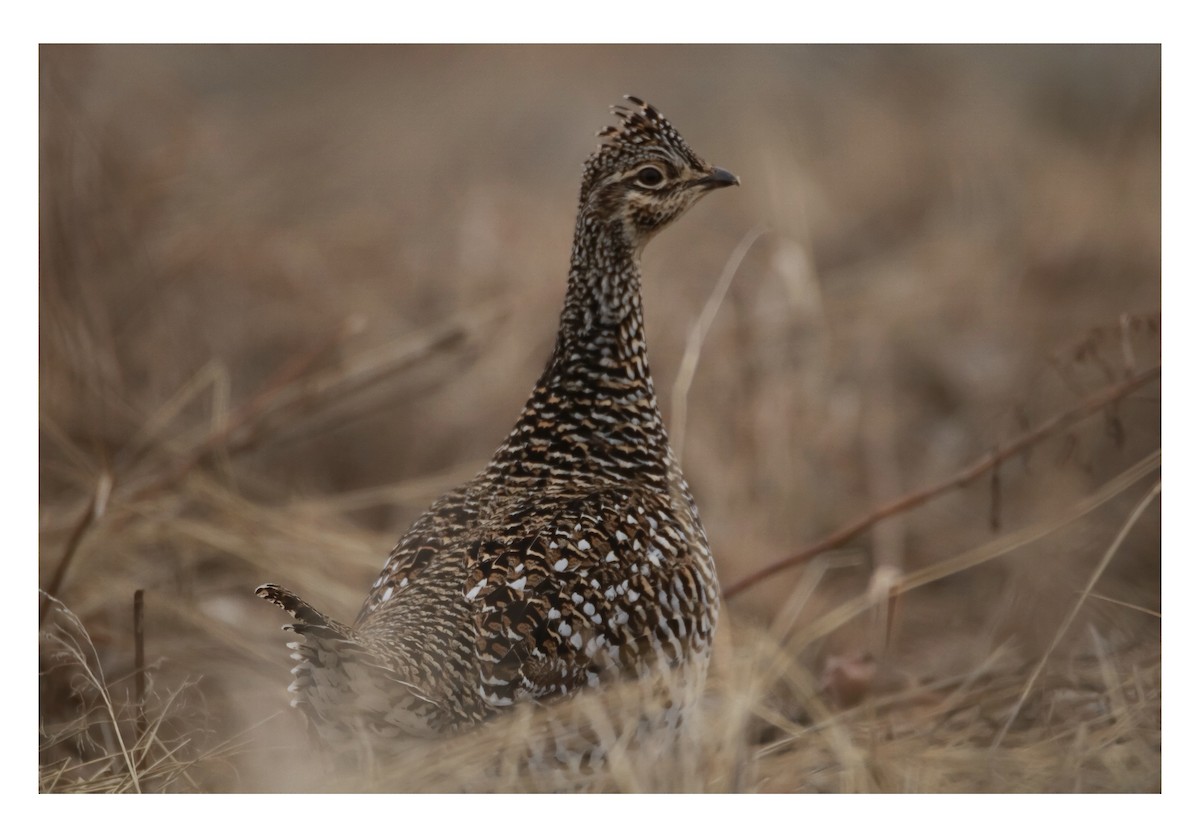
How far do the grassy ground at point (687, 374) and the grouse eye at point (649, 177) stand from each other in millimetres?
534

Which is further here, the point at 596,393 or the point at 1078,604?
the point at 1078,604

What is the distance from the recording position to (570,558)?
94.3 inches

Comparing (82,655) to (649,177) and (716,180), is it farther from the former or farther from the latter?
(716,180)

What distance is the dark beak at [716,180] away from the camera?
2.73m

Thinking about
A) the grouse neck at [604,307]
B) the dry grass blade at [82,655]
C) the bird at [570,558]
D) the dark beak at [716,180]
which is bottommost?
the dry grass blade at [82,655]

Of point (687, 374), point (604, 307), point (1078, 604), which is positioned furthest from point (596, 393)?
point (1078, 604)

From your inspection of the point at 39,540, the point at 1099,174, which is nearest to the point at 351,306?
the point at 39,540

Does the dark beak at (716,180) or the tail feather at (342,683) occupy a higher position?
the dark beak at (716,180)

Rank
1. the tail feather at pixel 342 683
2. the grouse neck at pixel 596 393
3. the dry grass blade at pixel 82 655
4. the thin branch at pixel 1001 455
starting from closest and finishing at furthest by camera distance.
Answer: the tail feather at pixel 342 683
the grouse neck at pixel 596 393
the dry grass blade at pixel 82 655
the thin branch at pixel 1001 455

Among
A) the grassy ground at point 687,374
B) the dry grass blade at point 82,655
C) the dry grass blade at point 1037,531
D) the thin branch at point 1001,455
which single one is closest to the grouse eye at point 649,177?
the grassy ground at point 687,374

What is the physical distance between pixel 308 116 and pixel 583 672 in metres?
2.12

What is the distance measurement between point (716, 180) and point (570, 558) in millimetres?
978

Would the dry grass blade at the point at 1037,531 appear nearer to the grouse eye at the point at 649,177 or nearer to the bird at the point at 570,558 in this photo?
the bird at the point at 570,558

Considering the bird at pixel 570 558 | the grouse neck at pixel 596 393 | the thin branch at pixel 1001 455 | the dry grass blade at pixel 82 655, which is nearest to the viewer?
the bird at pixel 570 558
